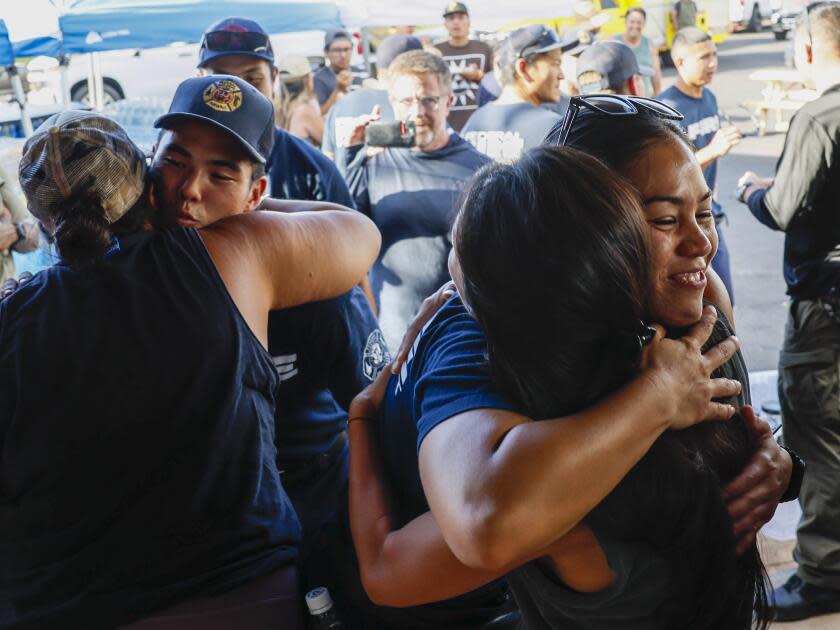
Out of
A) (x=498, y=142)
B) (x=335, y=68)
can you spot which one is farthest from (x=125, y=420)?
(x=335, y=68)

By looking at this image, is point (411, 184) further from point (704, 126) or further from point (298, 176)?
point (704, 126)

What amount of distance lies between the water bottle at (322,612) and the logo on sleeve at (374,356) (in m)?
0.71

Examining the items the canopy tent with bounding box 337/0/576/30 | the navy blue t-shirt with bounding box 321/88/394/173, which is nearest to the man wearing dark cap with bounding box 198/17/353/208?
the navy blue t-shirt with bounding box 321/88/394/173

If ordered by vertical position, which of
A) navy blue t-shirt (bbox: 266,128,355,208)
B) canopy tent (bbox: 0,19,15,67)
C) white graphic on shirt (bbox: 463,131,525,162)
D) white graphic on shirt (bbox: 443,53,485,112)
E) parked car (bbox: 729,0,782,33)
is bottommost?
parked car (bbox: 729,0,782,33)

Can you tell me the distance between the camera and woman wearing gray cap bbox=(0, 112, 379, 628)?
60.4 inches

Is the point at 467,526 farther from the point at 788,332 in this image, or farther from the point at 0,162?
the point at 0,162

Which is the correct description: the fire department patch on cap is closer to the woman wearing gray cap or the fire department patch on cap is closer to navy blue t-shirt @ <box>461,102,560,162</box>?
the woman wearing gray cap

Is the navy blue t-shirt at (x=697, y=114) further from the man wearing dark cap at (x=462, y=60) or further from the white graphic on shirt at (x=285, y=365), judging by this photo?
the white graphic on shirt at (x=285, y=365)

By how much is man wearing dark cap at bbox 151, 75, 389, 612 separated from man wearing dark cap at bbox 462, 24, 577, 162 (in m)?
2.39

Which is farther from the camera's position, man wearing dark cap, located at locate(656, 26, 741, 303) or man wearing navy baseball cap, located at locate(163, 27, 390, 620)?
man wearing dark cap, located at locate(656, 26, 741, 303)

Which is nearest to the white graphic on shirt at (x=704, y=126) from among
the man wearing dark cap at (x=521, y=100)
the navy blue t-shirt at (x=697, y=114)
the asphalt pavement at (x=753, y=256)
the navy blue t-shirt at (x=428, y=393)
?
the navy blue t-shirt at (x=697, y=114)

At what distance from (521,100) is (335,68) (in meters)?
3.94

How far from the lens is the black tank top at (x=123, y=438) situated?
1.53m

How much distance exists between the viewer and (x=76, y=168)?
1.60 meters
